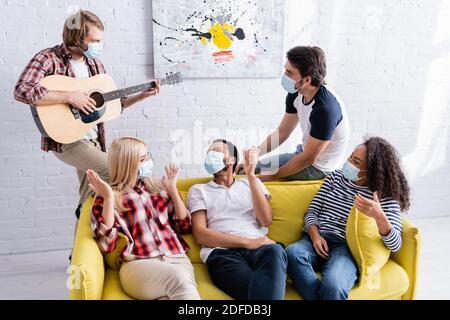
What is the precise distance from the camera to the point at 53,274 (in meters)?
2.67

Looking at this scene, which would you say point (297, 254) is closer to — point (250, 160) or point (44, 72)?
point (250, 160)

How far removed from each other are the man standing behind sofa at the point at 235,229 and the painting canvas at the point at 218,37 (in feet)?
2.84

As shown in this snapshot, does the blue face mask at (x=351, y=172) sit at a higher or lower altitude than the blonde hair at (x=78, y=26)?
lower

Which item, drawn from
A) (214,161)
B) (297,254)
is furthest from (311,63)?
(297,254)

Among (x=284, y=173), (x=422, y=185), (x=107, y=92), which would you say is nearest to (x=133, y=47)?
(x=107, y=92)

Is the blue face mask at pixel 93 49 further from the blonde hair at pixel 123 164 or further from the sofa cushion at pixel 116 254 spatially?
the sofa cushion at pixel 116 254

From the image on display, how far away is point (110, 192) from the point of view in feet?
6.15

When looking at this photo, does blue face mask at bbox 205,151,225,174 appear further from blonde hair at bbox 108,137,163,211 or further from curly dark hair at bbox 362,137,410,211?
curly dark hair at bbox 362,137,410,211

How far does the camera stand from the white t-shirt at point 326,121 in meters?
2.24

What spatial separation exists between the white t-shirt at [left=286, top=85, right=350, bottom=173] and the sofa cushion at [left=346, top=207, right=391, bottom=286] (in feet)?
1.43

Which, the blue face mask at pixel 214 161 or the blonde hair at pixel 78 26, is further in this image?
the blonde hair at pixel 78 26

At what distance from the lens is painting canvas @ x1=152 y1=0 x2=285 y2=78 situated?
2812 mm

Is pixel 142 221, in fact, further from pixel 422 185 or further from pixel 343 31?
pixel 422 185

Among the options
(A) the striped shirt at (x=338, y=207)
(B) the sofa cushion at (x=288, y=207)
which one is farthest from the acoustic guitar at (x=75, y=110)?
(A) the striped shirt at (x=338, y=207)
